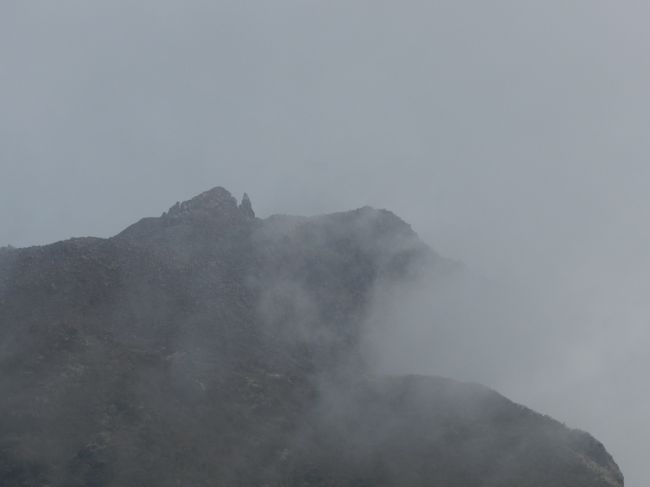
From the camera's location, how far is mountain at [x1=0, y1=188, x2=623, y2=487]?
3226 inches

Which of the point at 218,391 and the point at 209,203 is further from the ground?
the point at 209,203

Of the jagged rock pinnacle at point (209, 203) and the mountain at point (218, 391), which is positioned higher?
the jagged rock pinnacle at point (209, 203)

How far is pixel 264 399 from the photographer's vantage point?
303ft

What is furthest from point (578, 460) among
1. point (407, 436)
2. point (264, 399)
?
point (264, 399)

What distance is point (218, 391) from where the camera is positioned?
3617 inches

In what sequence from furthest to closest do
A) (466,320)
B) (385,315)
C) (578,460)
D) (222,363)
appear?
(466,320), (385,315), (222,363), (578,460)

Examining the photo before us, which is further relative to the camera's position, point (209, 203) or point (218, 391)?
point (209, 203)

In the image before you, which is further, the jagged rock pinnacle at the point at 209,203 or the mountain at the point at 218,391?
the jagged rock pinnacle at the point at 209,203

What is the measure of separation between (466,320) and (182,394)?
59439 millimetres

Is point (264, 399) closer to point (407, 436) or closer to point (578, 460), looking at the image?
point (407, 436)

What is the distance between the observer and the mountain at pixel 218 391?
81938 mm

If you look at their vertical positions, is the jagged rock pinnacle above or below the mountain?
above

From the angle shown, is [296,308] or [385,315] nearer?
[296,308]

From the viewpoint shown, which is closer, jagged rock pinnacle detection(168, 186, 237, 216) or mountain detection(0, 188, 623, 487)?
mountain detection(0, 188, 623, 487)
